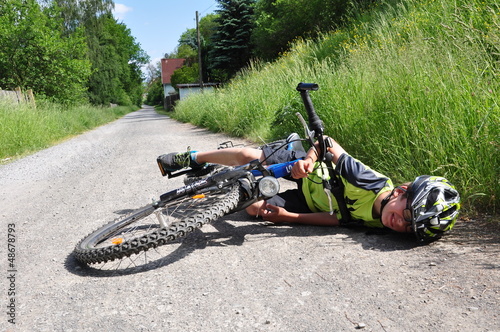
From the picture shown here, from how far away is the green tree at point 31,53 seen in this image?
18781mm

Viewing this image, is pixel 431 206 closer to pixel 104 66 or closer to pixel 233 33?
pixel 233 33

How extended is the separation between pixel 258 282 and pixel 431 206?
1.18 m

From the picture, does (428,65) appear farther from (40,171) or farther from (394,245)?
(40,171)

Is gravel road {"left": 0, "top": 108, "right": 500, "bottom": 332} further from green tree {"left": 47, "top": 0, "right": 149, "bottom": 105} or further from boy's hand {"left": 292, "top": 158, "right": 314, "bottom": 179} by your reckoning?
green tree {"left": 47, "top": 0, "right": 149, "bottom": 105}

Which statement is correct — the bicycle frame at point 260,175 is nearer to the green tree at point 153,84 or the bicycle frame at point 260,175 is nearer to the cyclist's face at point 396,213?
the cyclist's face at point 396,213

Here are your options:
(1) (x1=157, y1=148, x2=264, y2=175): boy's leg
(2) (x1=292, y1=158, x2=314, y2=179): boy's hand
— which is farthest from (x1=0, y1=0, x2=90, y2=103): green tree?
(2) (x1=292, y1=158, x2=314, y2=179): boy's hand

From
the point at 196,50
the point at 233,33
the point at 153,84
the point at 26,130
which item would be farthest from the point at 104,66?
the point at 153,84

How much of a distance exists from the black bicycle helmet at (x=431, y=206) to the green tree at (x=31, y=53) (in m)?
20.4

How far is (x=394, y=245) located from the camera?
9.44 ft

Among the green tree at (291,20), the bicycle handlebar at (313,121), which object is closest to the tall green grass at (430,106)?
the bicycle handlebar at (313,121)

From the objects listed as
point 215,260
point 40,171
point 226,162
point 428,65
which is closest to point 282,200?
point 226,162

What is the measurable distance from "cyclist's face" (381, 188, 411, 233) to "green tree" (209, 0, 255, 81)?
28.8m

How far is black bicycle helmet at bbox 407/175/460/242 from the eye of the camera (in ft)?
8.52

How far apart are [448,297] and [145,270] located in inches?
69.1
